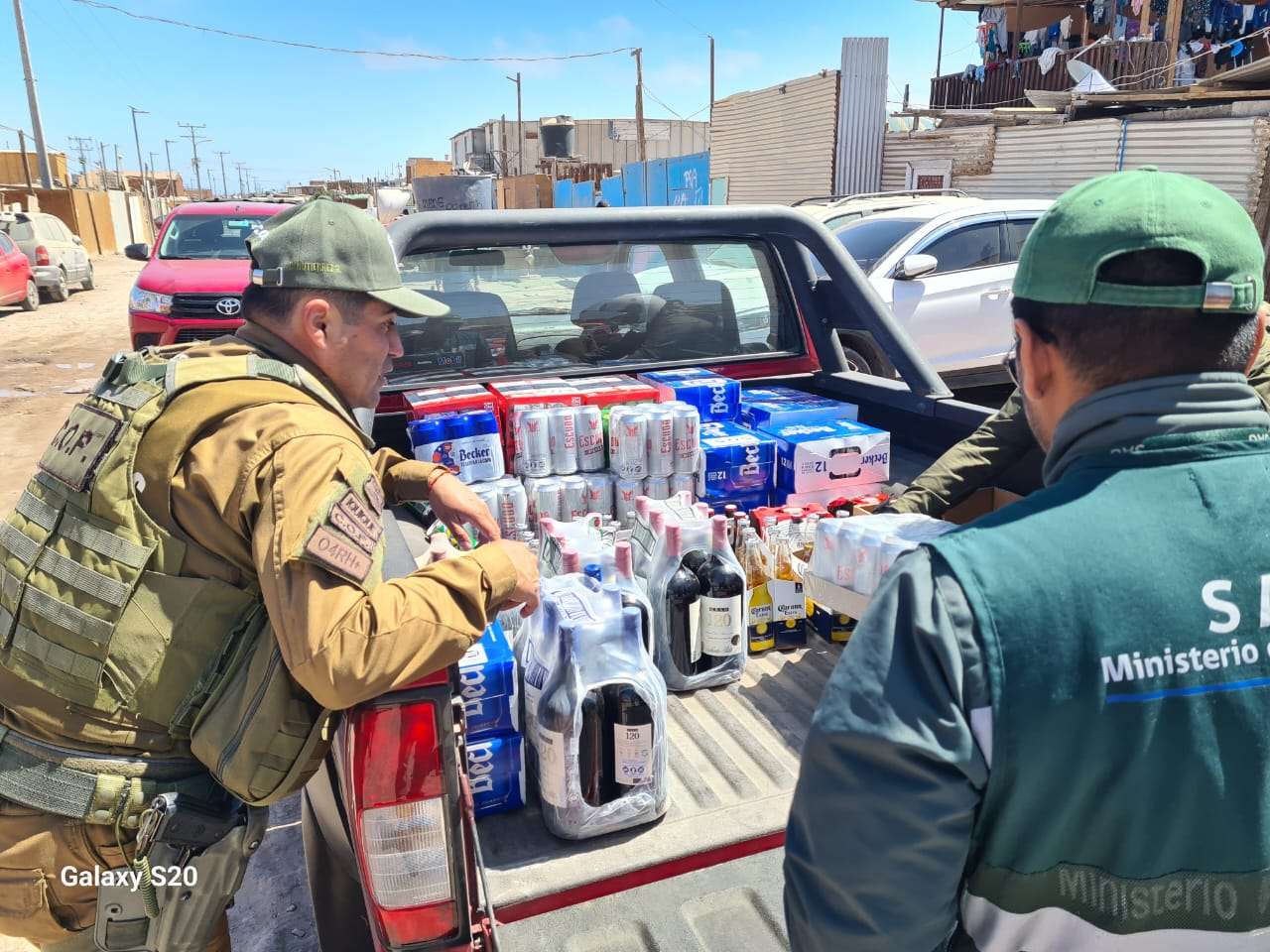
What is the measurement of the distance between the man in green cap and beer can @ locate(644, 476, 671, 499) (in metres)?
2.33

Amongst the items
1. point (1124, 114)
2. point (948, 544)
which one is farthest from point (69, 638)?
point (1124, 114)

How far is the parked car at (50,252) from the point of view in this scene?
58.0 feet

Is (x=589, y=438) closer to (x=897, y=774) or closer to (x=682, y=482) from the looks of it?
(x=682, y=482)

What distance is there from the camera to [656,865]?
192cm

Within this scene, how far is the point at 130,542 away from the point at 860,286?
3.16 m

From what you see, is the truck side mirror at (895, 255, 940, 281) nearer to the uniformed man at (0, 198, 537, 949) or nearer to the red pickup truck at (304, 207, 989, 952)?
the red pickup truck at (304, 207, 989, 952)

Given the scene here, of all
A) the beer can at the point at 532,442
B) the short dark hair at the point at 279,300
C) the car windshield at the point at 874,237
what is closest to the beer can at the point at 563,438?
the beer can at the point at 532,442

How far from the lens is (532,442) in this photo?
131 inches

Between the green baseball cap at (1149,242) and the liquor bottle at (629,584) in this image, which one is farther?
the liquor bottle at (629,584)

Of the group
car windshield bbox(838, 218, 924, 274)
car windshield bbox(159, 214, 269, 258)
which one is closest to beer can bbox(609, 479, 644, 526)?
car windshield bbox(838, 218, 924, 274)

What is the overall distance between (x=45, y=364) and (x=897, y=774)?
14046 mm

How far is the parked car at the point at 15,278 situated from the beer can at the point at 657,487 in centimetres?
1648

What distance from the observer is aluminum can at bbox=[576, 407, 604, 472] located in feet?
11.2

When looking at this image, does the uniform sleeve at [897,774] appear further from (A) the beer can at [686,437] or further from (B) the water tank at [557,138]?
(B) the water tank at [557,138]
